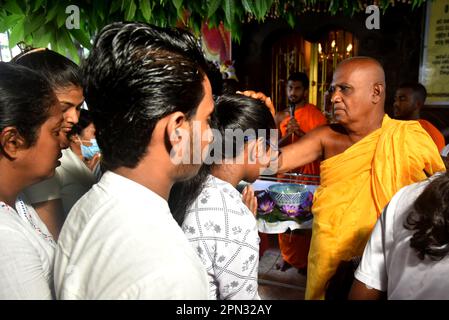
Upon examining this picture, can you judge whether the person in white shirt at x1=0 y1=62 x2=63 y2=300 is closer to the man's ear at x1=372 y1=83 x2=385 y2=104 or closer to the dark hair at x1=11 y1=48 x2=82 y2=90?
the dark hair at x1=11 y1=48 x2=82 y2=90

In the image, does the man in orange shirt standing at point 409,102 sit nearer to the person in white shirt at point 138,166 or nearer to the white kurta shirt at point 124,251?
the person in white shirt at point 138,166

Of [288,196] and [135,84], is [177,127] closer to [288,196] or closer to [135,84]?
[135,84]

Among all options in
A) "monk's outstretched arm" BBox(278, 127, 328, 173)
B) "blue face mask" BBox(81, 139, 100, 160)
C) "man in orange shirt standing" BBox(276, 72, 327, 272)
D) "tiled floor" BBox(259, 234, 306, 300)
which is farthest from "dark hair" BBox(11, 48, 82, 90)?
"man in orange shirt standing" BBox(276, 72, 327, 272)

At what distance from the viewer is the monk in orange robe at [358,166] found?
1984 mm

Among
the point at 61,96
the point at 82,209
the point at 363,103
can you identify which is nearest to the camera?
the point at 82,209

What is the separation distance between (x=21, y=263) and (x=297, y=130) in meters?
3.34

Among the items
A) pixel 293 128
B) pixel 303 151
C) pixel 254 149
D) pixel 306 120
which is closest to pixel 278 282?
pixel 303 151

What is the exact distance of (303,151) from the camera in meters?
2.28

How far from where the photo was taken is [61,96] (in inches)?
49.6

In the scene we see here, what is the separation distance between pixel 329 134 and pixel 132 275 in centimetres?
192

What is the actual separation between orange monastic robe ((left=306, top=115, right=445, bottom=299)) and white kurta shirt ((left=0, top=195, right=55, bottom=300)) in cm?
155

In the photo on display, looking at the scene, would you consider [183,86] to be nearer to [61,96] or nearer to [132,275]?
[132,275]

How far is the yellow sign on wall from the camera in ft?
14.6
